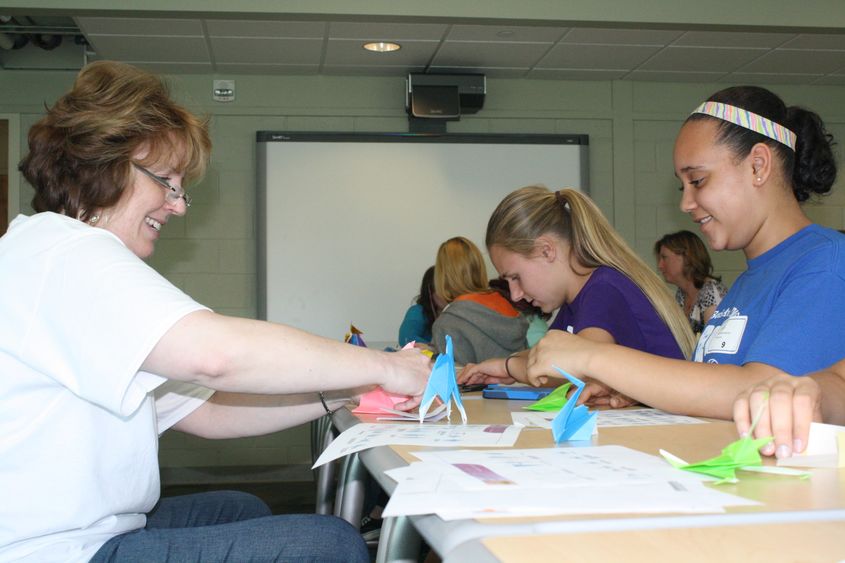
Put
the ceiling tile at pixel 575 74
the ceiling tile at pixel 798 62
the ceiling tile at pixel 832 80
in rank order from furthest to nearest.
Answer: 1. the ceiling tile at pixel 832 80
2. the ceiling tile at pixel 575 74
3. the ceiling tile at pixel 798 62

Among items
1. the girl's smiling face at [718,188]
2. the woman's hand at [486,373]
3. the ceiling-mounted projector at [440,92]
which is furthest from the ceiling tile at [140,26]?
the girl's smiling face at [718,188]

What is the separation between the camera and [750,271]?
1826 mm

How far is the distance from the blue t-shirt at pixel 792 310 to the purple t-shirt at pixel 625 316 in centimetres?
33

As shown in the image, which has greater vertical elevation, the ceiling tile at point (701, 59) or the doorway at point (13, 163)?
the ceiling tile at point (701, 59)

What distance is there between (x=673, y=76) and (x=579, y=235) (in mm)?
3638

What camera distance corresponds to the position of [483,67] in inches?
211

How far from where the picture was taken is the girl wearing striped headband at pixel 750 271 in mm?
1447

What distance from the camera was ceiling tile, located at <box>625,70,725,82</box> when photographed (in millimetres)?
5551

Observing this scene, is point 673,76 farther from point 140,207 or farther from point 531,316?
point 140,207

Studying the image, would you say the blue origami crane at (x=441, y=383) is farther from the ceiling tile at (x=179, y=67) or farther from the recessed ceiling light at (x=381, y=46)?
the ceiling tile at (x=179, y=67)

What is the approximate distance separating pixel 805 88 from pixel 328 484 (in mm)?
4795

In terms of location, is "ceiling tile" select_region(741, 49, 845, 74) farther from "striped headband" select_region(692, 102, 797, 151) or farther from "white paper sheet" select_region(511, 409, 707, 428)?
"white paper sheet" select_region(511, 409, 707, 428)

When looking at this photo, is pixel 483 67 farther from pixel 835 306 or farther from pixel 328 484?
pixel 835 306

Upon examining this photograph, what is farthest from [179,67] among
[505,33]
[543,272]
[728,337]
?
[728,337]
